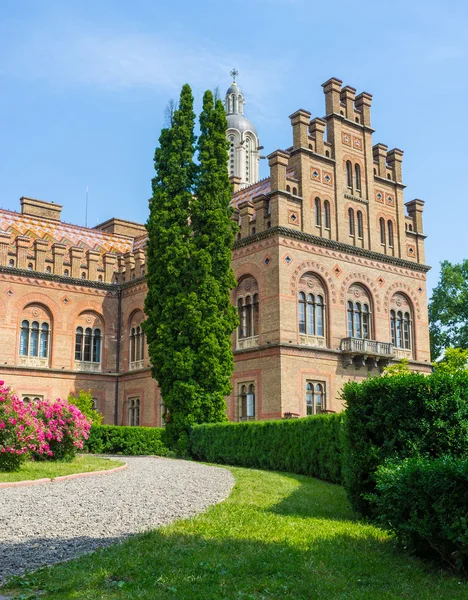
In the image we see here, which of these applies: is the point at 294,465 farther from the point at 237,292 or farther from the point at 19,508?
the point at 237,292

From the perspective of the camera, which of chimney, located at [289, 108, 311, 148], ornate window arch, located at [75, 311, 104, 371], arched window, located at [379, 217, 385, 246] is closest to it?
chimney, located at [289, 108, 311, 148]

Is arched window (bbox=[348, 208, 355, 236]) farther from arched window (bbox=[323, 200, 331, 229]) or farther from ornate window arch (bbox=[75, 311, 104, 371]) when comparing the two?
ornate window arch (bbox=[75, 311, 104, 371])

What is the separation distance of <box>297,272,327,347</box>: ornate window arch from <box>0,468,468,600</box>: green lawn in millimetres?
22555

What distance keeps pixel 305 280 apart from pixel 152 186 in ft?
27.9

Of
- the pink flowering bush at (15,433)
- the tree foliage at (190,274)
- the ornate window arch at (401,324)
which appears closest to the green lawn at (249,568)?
the pink flowering bush at (15,433)

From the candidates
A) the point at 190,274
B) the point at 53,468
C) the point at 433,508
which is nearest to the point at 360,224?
the point at 190,274

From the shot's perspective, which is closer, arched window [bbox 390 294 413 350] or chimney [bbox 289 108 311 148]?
chimney [bbox 289 108 311 148]

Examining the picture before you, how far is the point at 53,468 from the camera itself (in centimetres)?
1778

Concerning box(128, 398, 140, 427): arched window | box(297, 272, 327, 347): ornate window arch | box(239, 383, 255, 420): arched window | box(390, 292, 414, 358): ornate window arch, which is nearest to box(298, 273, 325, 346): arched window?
box(297, 272, 327, 347): ornate window arch

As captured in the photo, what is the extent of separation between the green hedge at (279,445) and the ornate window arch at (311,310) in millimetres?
8496

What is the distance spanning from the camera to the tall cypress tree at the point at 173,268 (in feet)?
92.0

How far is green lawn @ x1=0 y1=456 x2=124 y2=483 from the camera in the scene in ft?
52.0

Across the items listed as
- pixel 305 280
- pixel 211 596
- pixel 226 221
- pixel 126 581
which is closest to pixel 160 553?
pixel 126 581

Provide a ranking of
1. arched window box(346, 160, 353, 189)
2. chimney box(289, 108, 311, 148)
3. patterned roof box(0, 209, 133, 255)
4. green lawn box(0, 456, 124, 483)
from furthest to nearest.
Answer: patterned roof box(0, 209, 133, 255) → arched window box(346, 160, 353, 189) → chimney box(289, 108, 311, 148) → green lawn box(0, 456, 124, 483)
